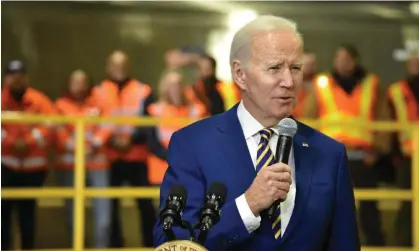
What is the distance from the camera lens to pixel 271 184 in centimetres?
271

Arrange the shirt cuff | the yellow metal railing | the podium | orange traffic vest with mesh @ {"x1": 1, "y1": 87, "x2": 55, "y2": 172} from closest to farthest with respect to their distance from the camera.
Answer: the podium < the shirt cuff < the yellow metal railing < orange traffic vest with mesh @ {"x1": 1, "y1": 87, "x2": 55, "y2": 172}

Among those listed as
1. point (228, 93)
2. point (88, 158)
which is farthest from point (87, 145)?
point (228, 93)

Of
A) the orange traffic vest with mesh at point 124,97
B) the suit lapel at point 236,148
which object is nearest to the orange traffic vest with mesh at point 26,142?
the orange traffic vest with mesh at point 124,97

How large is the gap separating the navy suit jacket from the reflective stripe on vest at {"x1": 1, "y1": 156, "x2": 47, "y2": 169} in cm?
463

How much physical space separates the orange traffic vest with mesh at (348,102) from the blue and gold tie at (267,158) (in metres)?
4.76

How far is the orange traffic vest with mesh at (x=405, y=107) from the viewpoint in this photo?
7.94 m

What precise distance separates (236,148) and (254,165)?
8 centimetres

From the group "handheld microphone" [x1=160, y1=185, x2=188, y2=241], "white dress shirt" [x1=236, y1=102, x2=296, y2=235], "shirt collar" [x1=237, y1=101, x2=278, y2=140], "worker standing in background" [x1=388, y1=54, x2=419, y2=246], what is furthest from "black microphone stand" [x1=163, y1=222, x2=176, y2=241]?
"worker standing in background" [x1=388, y1=54, x2=419, y2=246]

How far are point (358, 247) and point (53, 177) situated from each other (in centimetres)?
486

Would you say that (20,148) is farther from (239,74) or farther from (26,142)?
(239,74)

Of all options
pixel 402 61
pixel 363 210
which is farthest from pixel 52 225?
pixel 402 61

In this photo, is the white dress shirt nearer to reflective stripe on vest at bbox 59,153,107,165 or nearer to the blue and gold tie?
the blue and gold tie

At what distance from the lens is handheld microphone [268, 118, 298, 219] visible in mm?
2781

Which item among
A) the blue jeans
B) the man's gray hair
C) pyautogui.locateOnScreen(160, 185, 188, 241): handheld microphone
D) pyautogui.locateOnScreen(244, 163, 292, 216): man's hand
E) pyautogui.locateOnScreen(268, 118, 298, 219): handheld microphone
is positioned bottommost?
the blue jeans
